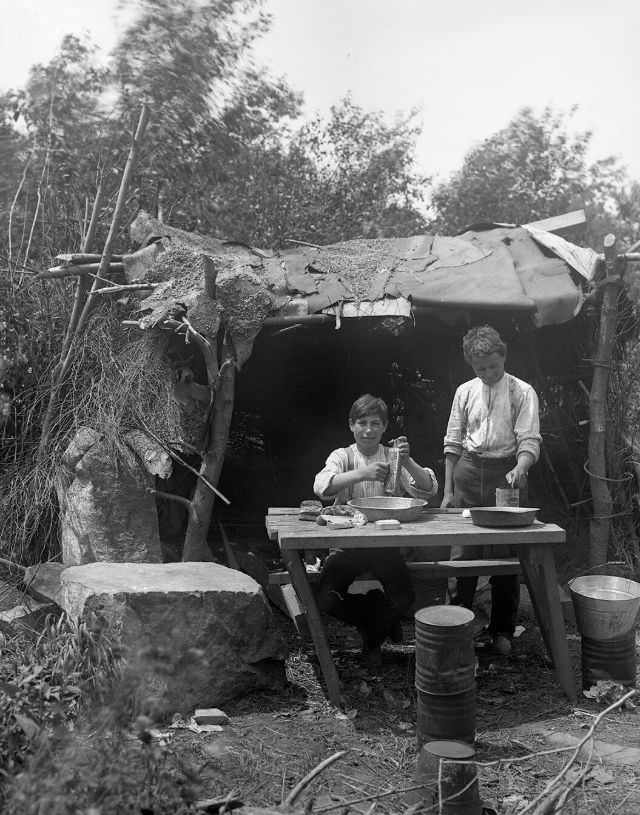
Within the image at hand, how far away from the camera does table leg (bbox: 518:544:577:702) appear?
4289mm

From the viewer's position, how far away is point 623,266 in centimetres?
625

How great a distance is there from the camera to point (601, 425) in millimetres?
6414

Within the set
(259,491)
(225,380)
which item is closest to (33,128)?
(259,491)

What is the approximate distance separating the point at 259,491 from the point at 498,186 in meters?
13.4

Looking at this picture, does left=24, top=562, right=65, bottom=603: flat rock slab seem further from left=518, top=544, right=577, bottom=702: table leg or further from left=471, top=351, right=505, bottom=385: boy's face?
left=471, top=351, right=505, bottom=385: boy's face

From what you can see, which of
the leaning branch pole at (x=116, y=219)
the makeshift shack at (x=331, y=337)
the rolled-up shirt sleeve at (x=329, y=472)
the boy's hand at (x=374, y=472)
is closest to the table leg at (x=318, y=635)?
the rolled-up shirt sleeve at (x=329, y=472)

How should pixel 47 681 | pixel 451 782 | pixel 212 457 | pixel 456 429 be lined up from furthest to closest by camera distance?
pixel 212 457 → pixel 456 429 → pixel 47 681 → pixel 451 782

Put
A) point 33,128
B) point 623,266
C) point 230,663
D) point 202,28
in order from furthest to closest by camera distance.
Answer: point 33,128
point 202,28
point 623,266
point 230,663

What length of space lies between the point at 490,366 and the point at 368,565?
1.48m

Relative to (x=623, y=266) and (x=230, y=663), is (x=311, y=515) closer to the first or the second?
(x=230, y=663)

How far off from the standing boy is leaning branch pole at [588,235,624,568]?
58.0 inches

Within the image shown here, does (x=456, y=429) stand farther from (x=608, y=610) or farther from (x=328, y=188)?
(x=328, y=188)

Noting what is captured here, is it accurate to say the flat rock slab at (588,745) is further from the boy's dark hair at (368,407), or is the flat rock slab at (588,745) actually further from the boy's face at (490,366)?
the boy's face at (490,366)

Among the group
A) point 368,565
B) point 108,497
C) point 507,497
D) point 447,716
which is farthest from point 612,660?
point 108,497
